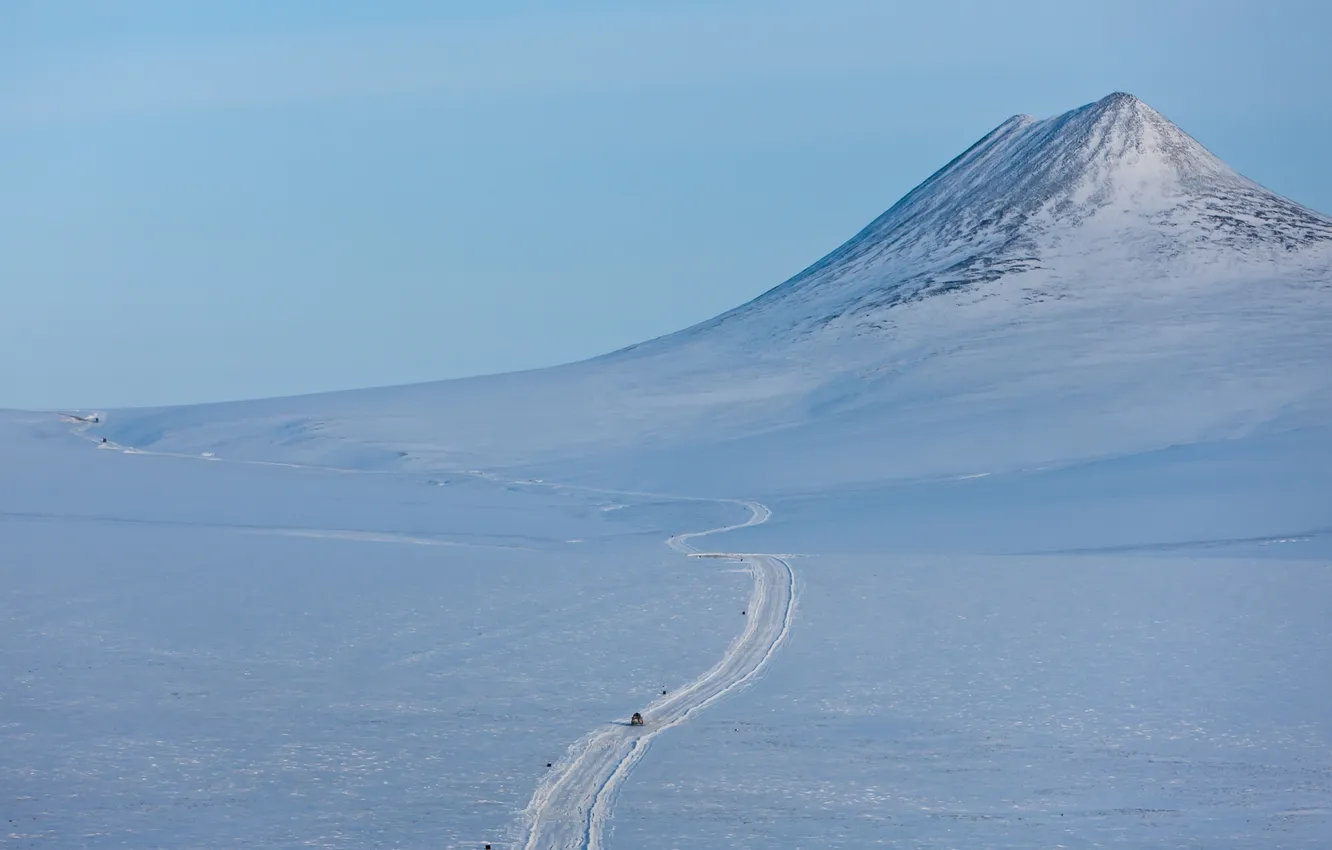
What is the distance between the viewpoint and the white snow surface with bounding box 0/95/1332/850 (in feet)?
44.8

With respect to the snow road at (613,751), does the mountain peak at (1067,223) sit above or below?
above

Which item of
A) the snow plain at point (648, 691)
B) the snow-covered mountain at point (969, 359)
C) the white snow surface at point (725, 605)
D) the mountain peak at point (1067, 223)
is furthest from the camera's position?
the mountain peak at point (1067, 223)

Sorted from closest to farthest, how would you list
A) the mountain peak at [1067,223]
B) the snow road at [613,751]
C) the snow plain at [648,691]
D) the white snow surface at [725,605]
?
1. the snow road at [613,751]
2. the snow plain at [648,691]
3. the white snow surface at [725,605]
4. the mountain peak at [1067,223]

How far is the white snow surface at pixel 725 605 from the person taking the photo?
44.8 feet

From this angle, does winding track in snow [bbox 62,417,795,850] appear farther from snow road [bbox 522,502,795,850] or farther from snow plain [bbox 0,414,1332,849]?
snow plain [bbox 0,414,1332,849]

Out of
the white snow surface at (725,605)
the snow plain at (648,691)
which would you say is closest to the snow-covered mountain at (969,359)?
the white snow surface at (725,605)

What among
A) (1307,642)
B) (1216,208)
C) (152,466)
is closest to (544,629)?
(1307,642)

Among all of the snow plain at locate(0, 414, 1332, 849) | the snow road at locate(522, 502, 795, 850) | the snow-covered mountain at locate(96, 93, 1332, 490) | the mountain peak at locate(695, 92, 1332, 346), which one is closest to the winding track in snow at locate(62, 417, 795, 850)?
the snow road at locate(522, 502, 795, 850)

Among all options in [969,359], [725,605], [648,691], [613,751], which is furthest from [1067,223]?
[613,751]

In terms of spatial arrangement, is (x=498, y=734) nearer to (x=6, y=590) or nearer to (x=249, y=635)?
(x=249, y=635)

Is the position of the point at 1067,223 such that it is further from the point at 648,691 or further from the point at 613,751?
the point at 613,751

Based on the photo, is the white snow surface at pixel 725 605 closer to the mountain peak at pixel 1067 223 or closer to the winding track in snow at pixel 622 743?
the winding track in snow at pixel 622 743

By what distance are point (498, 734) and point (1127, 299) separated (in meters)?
49.3

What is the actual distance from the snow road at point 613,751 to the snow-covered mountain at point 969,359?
19.9m
